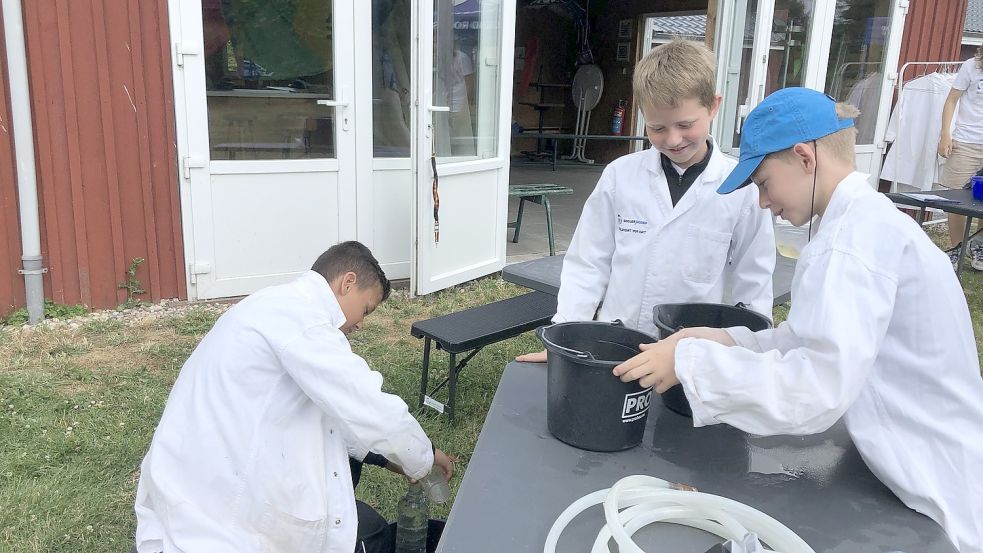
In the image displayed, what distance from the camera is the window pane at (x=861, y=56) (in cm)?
696

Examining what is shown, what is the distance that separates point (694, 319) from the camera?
1.88 meters

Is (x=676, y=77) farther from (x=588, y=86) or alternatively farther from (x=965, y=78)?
(x=588, y=86)

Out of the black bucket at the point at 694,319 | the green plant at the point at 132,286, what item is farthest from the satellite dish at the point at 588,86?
the black bucket at the point at 694,319

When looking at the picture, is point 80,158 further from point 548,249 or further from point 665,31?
point 665,31

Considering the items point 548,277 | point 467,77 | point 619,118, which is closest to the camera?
point 548,277

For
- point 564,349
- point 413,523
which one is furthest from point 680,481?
point 413,523

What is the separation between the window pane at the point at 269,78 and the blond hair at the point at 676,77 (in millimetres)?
3365

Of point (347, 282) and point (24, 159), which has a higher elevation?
point (24, 159)

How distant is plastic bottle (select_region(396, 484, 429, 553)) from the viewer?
2.31m

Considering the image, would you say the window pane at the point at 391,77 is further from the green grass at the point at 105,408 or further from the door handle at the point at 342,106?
the green grass at the point at 105,408

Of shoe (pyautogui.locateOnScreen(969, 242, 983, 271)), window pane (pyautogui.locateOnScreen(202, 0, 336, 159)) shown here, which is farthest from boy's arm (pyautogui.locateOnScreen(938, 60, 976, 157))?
window pane (pyautogui.locateOnScreen(202, 0, 336, 159))

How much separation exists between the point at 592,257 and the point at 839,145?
1003mm

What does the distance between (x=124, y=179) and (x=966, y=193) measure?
6145mm

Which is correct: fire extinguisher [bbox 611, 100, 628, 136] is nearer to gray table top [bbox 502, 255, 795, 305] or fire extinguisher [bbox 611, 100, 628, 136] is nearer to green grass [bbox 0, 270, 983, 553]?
green grass [bbox 0, 270, 983, 553]
